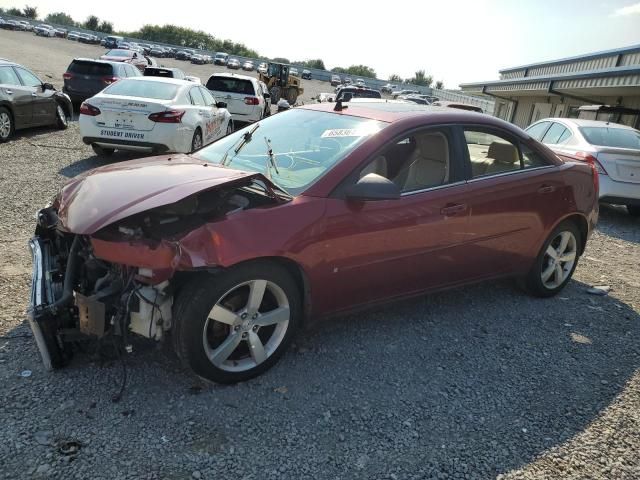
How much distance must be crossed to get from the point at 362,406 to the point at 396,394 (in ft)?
0.88

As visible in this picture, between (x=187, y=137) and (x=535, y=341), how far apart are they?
21.5 ft

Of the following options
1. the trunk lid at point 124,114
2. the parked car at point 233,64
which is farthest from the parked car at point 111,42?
the trunk lid at point 124,114

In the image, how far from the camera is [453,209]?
373 cm

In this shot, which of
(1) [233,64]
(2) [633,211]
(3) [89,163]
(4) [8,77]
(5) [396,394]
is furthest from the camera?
(1) [233,64]

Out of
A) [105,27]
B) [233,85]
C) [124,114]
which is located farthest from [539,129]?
[105,27]

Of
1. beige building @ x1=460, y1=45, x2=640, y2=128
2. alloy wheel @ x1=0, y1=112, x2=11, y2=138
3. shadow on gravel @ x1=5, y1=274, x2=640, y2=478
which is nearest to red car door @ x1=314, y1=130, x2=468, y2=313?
shadow on gravel @ x1=5, y1=274, x2=640, y2=478

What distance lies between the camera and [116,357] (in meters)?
3.08

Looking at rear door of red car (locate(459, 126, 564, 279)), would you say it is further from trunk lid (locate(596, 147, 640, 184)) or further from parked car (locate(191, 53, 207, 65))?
parked car (locate(191, 53, 207, 65))

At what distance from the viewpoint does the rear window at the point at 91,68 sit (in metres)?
14.2

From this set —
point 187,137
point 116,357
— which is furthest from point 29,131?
point 116,357

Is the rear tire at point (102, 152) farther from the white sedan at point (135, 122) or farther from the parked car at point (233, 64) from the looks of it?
the parked car at point (233, 64)

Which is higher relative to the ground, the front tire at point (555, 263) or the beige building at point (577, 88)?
the beige building at point (577, 88)

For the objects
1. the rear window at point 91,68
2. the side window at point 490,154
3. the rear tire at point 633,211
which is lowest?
the rear tire at point 633,211

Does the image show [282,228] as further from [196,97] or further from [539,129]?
[539,129]
